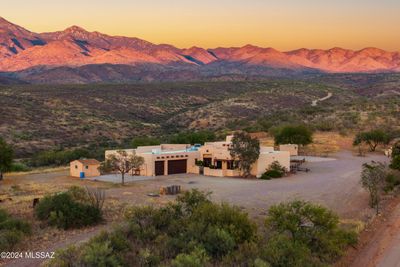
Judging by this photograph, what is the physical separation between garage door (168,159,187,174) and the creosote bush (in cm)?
2234

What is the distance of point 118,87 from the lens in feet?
438

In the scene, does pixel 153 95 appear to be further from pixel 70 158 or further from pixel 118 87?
pixel 70 158

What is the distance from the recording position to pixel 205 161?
47219mm

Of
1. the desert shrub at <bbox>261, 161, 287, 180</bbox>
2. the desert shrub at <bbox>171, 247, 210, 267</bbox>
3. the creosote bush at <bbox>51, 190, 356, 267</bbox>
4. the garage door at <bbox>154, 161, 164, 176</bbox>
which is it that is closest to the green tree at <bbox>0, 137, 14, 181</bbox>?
the garage door at <bbox>154, 161, 164, 176</bbox>

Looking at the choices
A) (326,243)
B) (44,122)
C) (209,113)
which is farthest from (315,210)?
(209,113)

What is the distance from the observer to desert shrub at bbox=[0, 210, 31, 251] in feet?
64.9

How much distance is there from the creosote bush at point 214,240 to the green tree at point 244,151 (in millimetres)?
19753

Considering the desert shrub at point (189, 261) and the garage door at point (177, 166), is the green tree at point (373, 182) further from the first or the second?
the garage door at point (177, 166)

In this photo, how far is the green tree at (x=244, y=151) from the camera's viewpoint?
42750 mm

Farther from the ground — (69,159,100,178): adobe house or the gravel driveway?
(69,159,100,178): adobe house

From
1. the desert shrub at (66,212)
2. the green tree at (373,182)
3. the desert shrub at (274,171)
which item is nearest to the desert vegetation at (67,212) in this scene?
the desert shrub at (66,212)

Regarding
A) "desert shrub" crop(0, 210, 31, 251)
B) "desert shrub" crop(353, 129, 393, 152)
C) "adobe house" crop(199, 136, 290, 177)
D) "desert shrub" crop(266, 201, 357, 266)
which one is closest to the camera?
"desert shrub" crop(266, 201, 357, 266)

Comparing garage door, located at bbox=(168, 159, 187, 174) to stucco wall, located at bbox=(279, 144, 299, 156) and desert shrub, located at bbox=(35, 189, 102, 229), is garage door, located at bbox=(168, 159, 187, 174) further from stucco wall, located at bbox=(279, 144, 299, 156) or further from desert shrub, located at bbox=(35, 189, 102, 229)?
desert shrub, located at bbox=(35, 189, 102, 229)

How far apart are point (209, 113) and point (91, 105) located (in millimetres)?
25314
